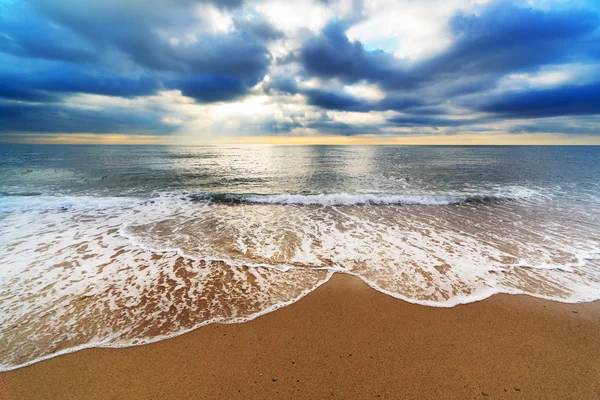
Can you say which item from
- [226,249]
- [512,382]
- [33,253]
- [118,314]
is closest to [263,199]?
[226,249]

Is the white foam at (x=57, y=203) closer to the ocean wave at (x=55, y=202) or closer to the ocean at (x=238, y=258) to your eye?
the ocean wave at (x=55, y=202)

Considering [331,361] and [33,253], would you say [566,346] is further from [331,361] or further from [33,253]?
[33,253]

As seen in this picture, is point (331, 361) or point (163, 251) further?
point (163, 251)

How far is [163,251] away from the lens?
301 inches

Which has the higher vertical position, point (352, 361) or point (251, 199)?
point (352, 361)

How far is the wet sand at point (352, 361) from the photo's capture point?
10.3 ft

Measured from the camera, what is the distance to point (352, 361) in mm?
3525

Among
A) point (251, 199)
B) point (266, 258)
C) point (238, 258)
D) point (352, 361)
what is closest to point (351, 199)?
point (251, 199)

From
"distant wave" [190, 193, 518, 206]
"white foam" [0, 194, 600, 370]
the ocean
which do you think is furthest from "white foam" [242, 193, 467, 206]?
"white foam" [0, 194, 600, 370]

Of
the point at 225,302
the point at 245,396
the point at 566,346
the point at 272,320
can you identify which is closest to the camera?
the point at 245,396

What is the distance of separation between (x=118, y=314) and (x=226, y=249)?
343cm

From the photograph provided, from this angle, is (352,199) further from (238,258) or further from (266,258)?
(238,258)

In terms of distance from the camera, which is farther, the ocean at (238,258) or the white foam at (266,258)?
the white foam at (266,258)

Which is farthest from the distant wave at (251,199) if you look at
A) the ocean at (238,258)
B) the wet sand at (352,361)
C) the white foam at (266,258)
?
the wet sand at (352,361)
